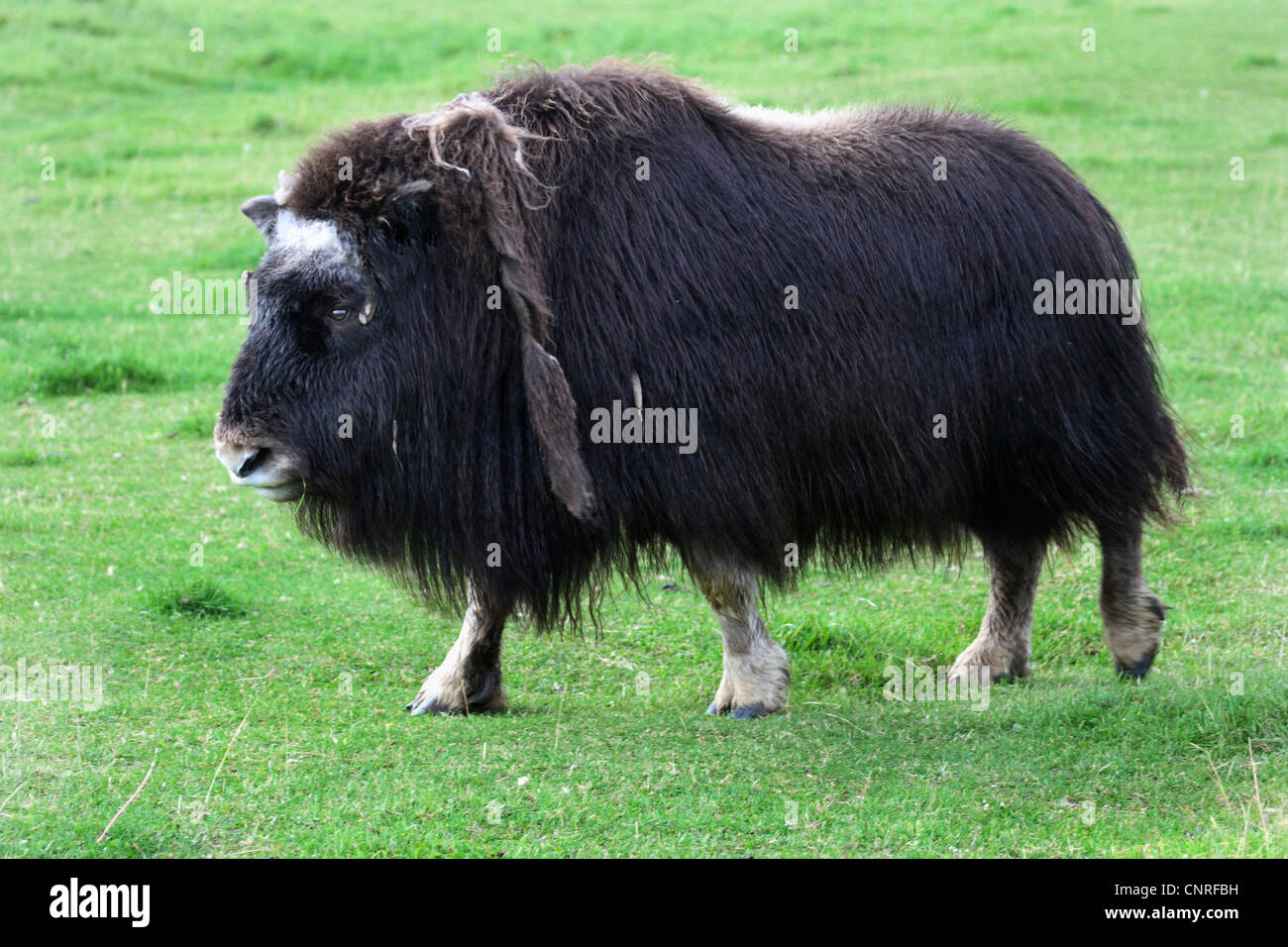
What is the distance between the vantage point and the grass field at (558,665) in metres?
3.30

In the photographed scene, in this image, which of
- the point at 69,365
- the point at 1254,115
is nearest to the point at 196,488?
the point at 69,365

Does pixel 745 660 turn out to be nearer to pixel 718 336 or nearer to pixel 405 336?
pixel 718 336

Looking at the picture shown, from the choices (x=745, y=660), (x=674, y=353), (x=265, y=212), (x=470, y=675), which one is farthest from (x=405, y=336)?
(x=745, y=660)

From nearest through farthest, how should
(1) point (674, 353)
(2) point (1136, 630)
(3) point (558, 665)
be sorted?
(1) point (674, 353) < (2) point (1136, 630) < (3) point (558, 665)

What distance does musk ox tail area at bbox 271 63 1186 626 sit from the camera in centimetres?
363

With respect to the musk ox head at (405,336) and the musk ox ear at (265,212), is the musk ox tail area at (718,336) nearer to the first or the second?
the musk ox head at (405,336)

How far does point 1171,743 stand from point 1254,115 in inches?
388

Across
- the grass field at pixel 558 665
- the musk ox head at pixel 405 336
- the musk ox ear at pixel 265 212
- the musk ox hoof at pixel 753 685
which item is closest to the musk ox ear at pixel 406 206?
the musk ox head at pixel 405 336

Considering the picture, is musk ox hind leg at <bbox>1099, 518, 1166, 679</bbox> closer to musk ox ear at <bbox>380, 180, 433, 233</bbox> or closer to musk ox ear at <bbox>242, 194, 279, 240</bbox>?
musk ox ear at <bbox>380, 180, 433, 233</bbox>

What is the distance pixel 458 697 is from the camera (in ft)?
13.4

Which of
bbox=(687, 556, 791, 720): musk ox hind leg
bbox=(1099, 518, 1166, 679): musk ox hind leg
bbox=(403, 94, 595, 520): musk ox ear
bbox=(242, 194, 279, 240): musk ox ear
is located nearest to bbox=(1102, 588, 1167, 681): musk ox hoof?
bbox=(1099, 518, 1166, 679): musk ox hind leg

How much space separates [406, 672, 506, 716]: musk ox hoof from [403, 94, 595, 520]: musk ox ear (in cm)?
75

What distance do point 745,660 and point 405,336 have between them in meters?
1.31

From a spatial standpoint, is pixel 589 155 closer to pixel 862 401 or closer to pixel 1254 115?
pixel 862 401
